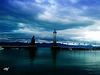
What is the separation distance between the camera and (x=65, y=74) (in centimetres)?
2505

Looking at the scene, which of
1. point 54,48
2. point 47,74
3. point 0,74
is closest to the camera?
point 0,74

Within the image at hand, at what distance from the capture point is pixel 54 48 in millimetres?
159000

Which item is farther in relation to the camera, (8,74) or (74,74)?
(74,74)

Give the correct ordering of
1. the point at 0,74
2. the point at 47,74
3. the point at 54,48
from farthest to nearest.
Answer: the point at 54,48
the point at 47,74
the point at 0,74

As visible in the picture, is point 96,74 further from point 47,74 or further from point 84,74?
point 47,74

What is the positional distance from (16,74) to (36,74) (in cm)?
428

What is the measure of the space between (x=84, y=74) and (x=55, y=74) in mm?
6587

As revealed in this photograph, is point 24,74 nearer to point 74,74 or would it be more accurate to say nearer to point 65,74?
point 65,74

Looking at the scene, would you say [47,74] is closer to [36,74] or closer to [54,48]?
[36,74]

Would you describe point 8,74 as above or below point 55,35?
below

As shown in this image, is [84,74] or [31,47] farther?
[31,47]

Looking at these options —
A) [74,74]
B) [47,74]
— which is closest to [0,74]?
[47,74]

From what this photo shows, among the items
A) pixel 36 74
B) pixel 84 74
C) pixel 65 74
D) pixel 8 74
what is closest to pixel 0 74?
pixel 8 74

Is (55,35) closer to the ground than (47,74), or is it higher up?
higher up
